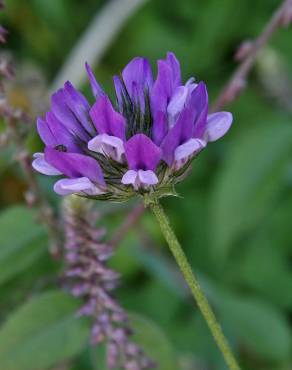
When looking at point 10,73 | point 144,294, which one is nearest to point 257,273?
point 144,294

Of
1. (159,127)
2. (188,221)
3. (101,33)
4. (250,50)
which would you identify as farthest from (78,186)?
(101,33)

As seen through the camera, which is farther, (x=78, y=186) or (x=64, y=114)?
(x=64, y=114)

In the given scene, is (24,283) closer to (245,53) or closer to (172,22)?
(245,53)

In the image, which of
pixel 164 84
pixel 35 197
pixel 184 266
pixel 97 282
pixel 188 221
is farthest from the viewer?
pixel 188 221

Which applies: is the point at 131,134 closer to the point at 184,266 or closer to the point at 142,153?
the point at 142,153

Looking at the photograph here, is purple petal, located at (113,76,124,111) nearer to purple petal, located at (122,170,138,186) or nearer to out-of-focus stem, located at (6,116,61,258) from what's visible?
purple petal, located at (122,170,138,186)

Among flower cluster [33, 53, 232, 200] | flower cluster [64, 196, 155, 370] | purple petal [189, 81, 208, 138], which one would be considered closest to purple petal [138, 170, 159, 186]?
flower cluster [33, 53, 232, 200]

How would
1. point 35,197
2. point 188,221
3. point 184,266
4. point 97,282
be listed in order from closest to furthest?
point 184,266 < point 97,282 < point 35,197 < point 188,221
